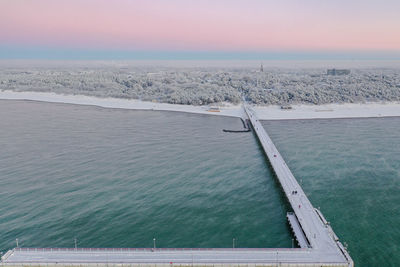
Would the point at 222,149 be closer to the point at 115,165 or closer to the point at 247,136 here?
the point at 247,136

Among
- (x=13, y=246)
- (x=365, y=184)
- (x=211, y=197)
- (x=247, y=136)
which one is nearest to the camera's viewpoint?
(x=13, y=246)

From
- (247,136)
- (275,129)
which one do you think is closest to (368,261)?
(247,136)

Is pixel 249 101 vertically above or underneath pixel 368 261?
above

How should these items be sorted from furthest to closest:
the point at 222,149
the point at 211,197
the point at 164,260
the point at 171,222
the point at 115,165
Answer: the point at 222,149, the point at 115,165, the point at 211,197, the point at 171,222, the point at 164,260

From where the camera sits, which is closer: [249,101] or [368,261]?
[368,261]

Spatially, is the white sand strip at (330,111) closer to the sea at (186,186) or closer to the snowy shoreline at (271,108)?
the snowy shoreline at (271,108)

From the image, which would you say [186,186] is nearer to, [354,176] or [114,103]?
[354,176]
